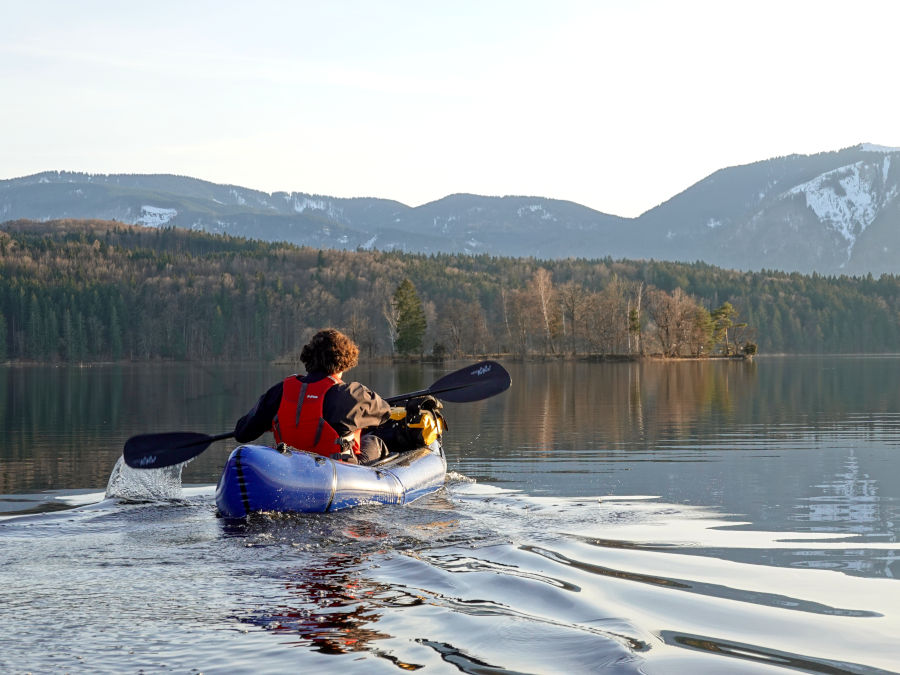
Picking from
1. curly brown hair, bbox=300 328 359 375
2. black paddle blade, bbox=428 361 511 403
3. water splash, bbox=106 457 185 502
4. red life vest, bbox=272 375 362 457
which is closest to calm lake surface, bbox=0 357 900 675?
water splash, bbox=106 457 185 502

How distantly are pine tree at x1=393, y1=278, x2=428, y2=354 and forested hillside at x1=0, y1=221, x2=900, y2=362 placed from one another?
162 mm

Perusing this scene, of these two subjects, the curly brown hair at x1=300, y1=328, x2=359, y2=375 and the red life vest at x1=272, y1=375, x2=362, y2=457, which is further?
the red life vest at x1=272, y1=375, x2=362, y2=457

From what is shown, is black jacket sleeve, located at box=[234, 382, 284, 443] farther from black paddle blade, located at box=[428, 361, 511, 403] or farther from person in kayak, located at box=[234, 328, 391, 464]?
black paddle blade, located at box=[428, 361, 511, 403]

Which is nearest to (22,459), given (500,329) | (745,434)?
(745,434)

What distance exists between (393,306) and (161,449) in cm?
9358

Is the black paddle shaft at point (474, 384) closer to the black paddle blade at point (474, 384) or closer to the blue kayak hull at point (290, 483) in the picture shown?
the black paddle blade at point (474, 384)

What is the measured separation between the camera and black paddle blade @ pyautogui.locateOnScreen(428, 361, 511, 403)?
1548 centimetres

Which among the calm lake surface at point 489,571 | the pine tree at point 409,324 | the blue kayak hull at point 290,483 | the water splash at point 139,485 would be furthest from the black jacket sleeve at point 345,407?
the pine tree at point 409,324

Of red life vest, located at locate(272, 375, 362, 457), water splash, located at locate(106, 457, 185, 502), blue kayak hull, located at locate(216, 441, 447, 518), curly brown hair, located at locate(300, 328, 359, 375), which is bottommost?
water splash, located at locate(106, 457, 185, 502)

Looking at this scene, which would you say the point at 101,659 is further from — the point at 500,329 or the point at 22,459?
the point at 500,329

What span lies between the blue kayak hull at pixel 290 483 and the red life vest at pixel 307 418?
396mm

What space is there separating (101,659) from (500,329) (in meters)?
118

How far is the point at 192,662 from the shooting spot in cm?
553

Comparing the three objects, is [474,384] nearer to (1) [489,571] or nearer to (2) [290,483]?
(2) [290,483]
